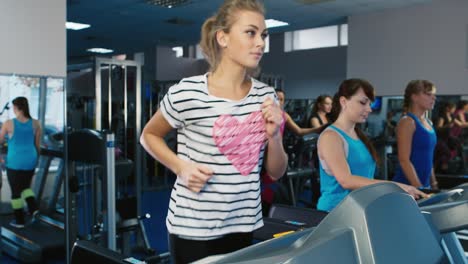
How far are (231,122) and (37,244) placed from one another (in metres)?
3.37

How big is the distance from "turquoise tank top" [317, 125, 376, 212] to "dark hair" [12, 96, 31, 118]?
2.34 metres

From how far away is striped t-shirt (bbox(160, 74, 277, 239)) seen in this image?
121cm

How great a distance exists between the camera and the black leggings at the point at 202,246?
1.24 metres

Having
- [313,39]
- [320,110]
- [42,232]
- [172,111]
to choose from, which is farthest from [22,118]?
[313,39]

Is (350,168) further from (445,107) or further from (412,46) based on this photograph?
(412,46)

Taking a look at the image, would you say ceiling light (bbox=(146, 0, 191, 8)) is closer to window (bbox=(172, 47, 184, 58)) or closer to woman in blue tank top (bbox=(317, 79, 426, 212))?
woman in blue tank top (bbox=(317, 79, 426, 212))

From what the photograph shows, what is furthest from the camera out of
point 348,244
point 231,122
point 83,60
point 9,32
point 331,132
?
point 83,60

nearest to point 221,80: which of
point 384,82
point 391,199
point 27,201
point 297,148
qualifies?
point 391,199

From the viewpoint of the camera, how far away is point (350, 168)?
215 centimetres

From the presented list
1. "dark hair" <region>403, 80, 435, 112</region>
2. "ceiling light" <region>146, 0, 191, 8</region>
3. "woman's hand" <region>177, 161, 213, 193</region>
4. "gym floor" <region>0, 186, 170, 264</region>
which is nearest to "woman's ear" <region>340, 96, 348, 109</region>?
"dark hair" <region>403, 80, 435, 112</region>

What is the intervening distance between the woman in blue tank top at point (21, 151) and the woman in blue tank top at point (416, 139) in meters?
2.61

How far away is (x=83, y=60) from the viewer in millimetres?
4504

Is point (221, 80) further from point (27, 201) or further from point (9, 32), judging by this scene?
point (27, 201)

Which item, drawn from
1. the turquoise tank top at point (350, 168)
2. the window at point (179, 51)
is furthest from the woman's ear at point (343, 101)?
the window at point (179, 51)
